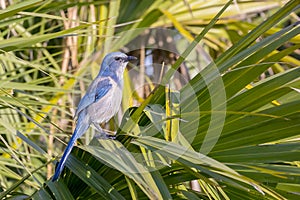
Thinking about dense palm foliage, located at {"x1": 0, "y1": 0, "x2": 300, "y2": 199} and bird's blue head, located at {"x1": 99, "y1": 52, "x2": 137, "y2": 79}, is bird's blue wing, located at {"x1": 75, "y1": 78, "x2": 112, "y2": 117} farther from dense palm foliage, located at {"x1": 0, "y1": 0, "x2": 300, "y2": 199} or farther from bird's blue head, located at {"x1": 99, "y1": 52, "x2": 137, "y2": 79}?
dense palm foliage, located at {"x1": 0, "y1": 0, "x2": 300, "y2": 199}

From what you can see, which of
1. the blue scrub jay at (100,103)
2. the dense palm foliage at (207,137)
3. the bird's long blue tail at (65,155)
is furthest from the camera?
the blue scrub jay at (100,103)

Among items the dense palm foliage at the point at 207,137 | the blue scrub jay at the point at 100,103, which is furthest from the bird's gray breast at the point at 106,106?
the dense palm foliage at the point at 207,137

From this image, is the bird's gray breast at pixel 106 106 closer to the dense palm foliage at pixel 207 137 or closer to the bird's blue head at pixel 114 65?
the bird's blue head at pixel 114 65

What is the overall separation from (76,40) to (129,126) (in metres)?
1.51

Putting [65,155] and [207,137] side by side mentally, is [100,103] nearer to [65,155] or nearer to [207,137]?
[65,155]

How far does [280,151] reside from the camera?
1101 mm

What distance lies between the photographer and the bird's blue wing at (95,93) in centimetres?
153

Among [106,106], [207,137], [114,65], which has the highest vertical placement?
[114,65]

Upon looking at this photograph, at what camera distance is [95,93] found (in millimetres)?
1529

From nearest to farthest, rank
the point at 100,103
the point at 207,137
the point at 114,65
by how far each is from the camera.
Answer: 1. the point at 207,137
2. the point at 100,103
3. the point at 114,65

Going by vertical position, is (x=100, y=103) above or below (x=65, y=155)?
above

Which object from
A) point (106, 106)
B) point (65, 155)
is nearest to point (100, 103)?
point (106, 106)

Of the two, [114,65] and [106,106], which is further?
[114,65]

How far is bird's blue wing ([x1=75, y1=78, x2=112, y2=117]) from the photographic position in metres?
1.53
